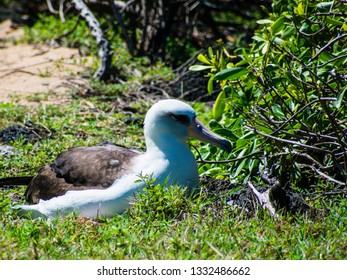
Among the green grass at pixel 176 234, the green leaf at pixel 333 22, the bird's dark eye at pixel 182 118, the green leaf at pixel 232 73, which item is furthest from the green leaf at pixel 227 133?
the green leaf at pixel 333 22

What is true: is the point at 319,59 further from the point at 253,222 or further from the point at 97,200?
the point at 97,200

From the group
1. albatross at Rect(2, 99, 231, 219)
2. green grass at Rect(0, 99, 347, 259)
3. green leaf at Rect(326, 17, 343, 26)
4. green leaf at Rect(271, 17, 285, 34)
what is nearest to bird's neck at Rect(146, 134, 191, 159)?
albatross at Rect(2, 99, 231, 219)

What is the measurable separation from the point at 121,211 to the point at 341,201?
1.35 m

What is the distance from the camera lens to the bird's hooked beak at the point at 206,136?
4.94 meters

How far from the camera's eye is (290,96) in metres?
4.96

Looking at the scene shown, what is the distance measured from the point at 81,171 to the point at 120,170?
0.99 ft

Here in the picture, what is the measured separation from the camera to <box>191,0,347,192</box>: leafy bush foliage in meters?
4.81

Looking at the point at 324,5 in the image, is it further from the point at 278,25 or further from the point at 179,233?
the point at 179,233

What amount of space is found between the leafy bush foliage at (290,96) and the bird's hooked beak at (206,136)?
16 centimetres

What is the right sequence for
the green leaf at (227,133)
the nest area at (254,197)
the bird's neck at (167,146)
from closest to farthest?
the nest area at (254,197) → the bird's neck at (167,146) → the green leaf at (227,133)

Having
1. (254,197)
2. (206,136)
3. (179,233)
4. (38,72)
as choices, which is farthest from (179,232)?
(38,72)

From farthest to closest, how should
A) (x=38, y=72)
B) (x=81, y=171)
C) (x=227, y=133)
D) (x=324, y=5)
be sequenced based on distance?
(x=38, y=72)
(x=227, y=133)
(x=81, y=171)
(x=324, y=5)

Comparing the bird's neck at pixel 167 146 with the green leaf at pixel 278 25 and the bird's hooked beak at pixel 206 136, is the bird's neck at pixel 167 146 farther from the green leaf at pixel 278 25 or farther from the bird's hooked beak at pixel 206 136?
the green leaf at pixel 278 25
